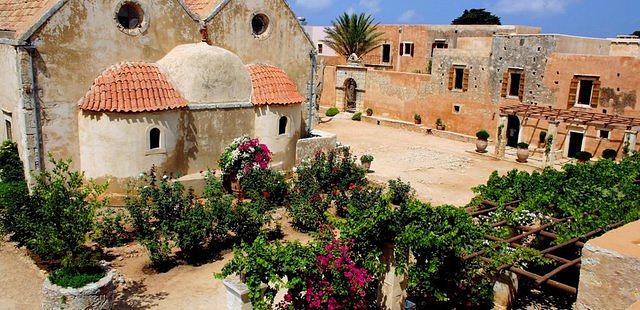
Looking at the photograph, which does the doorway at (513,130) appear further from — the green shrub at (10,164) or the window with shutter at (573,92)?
the green shrub at (10,164)

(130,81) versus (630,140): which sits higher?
(130,81)

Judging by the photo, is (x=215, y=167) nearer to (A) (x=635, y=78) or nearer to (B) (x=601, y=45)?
(A) (x=635, y=78)

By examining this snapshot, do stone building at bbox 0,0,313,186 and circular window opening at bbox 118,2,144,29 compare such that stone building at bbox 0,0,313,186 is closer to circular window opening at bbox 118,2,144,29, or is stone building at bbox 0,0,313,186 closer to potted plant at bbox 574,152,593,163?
circular window opening at bbox 118,2,144,29

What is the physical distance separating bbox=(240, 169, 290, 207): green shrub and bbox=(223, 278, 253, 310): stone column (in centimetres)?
758

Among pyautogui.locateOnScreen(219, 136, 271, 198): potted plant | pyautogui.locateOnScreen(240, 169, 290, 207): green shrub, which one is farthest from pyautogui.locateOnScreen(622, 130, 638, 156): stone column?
pyautogui.locateOnScreen(219, 136, 271, 198): potted plant

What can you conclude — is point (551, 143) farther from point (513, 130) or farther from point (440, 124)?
point (440, 124)

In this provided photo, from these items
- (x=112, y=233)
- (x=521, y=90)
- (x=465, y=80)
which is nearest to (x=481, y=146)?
(x=521, y=90)

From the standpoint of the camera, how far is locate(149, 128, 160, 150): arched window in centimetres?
1562

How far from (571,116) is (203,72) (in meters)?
16.8

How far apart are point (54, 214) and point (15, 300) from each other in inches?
96.2

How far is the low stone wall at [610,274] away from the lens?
6371mm

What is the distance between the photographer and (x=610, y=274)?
258 inches

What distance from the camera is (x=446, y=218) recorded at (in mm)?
8680

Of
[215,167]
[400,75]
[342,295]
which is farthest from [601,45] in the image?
[342,295]
